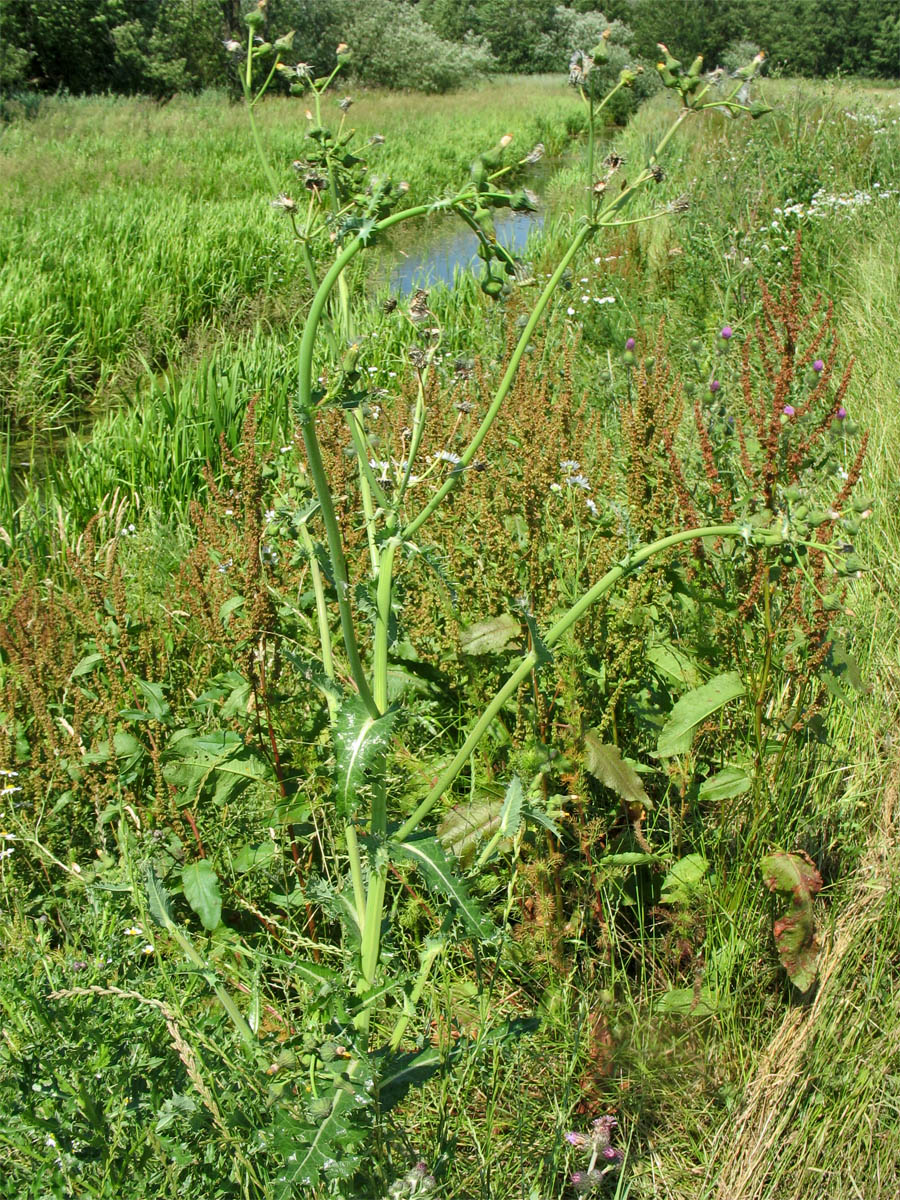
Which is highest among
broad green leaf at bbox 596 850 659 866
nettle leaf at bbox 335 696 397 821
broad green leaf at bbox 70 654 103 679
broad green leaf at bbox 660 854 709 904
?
nettle leaf at bbox 335 696 397 821

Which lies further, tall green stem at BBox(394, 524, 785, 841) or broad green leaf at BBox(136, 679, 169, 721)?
broad green leaf at BBox(136, 679, 169, 721)

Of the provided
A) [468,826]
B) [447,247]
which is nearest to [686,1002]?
[468,826]

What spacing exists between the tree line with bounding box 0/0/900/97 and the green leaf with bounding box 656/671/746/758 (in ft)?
47.4

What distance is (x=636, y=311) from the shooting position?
17.4 ft

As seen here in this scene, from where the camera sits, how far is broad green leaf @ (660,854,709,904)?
67.9 inches

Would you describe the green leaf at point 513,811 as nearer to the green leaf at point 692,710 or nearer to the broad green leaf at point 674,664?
the green leaf at point 692,710

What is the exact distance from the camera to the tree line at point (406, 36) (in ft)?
80.1

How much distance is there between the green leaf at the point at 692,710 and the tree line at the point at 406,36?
14.5 meters

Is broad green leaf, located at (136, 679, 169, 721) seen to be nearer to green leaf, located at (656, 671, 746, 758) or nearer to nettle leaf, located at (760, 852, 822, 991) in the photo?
green leaf, located at (656, 671, 746, 758)

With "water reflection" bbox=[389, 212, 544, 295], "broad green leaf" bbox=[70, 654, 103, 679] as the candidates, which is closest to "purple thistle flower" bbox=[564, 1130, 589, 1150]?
"broad green leaf" bbox=[70, 654, 103, 679]

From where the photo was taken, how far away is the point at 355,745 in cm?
105

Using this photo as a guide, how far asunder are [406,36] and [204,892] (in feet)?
109

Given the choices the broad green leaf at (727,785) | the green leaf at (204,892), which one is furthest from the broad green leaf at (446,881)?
the green leaf at (204,892)

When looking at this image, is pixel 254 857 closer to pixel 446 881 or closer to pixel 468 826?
pixel 468 826
